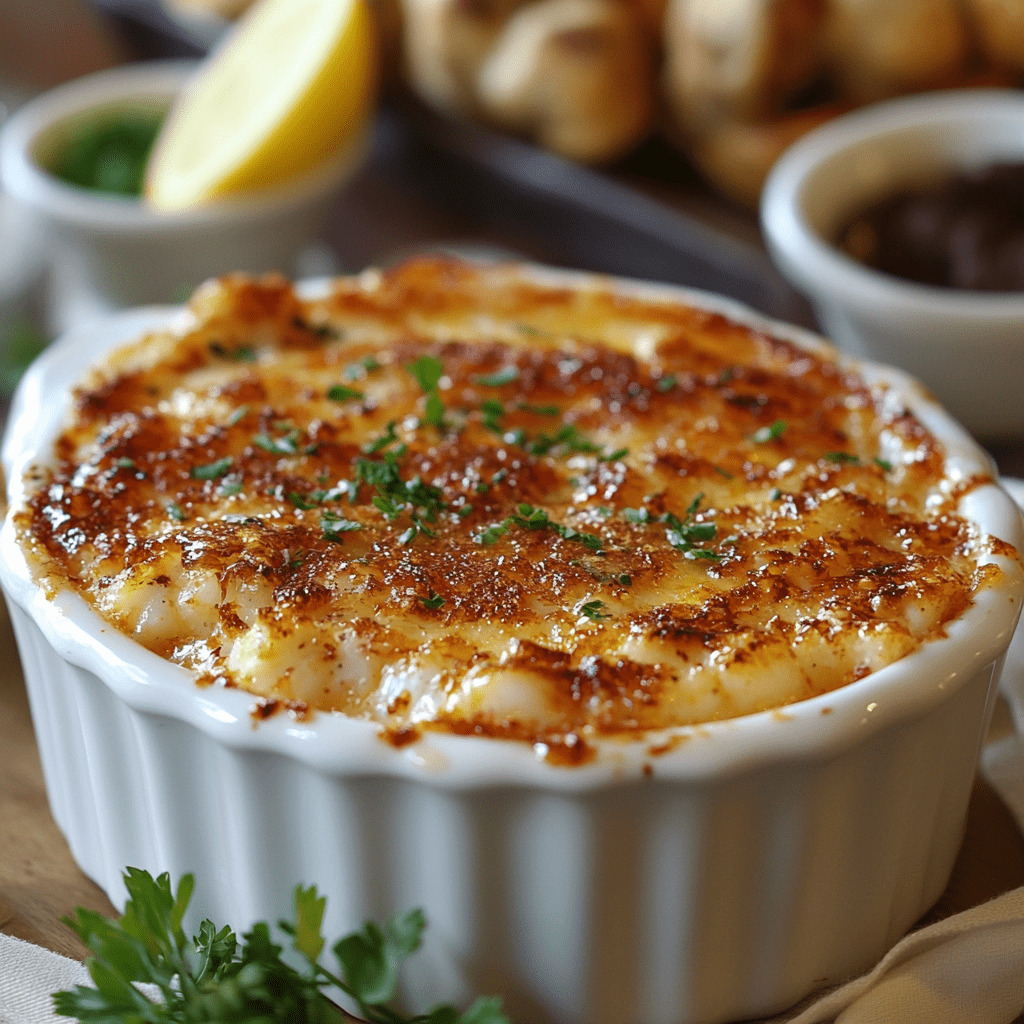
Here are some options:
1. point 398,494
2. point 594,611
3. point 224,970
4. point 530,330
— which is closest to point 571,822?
point 594,611

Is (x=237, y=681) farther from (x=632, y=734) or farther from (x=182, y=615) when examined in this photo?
(x=632, y=734)

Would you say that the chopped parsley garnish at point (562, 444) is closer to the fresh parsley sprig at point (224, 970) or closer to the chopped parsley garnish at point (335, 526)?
the chopped parsley garnish at point (335, 526)

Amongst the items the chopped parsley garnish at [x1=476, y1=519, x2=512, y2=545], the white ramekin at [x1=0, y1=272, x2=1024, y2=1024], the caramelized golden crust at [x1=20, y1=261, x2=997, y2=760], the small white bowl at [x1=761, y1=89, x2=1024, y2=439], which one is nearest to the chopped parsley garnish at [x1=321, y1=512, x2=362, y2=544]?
the caramelized golden crust at [x1=20, y1=261, x2=997, y2=760]

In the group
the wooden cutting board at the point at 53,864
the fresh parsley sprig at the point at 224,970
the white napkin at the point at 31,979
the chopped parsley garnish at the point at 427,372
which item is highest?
the chopped parsley garnish at the point at 427,372

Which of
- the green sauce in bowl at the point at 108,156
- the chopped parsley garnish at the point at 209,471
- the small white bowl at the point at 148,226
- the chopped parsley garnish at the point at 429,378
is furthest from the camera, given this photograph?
the green sauce in bowl at the point at 108,156

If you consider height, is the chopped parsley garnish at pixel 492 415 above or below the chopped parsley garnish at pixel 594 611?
above

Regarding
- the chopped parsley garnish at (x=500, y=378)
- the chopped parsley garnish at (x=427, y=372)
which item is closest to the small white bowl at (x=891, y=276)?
the chopped parsley garnish at (x=500, y=378)
